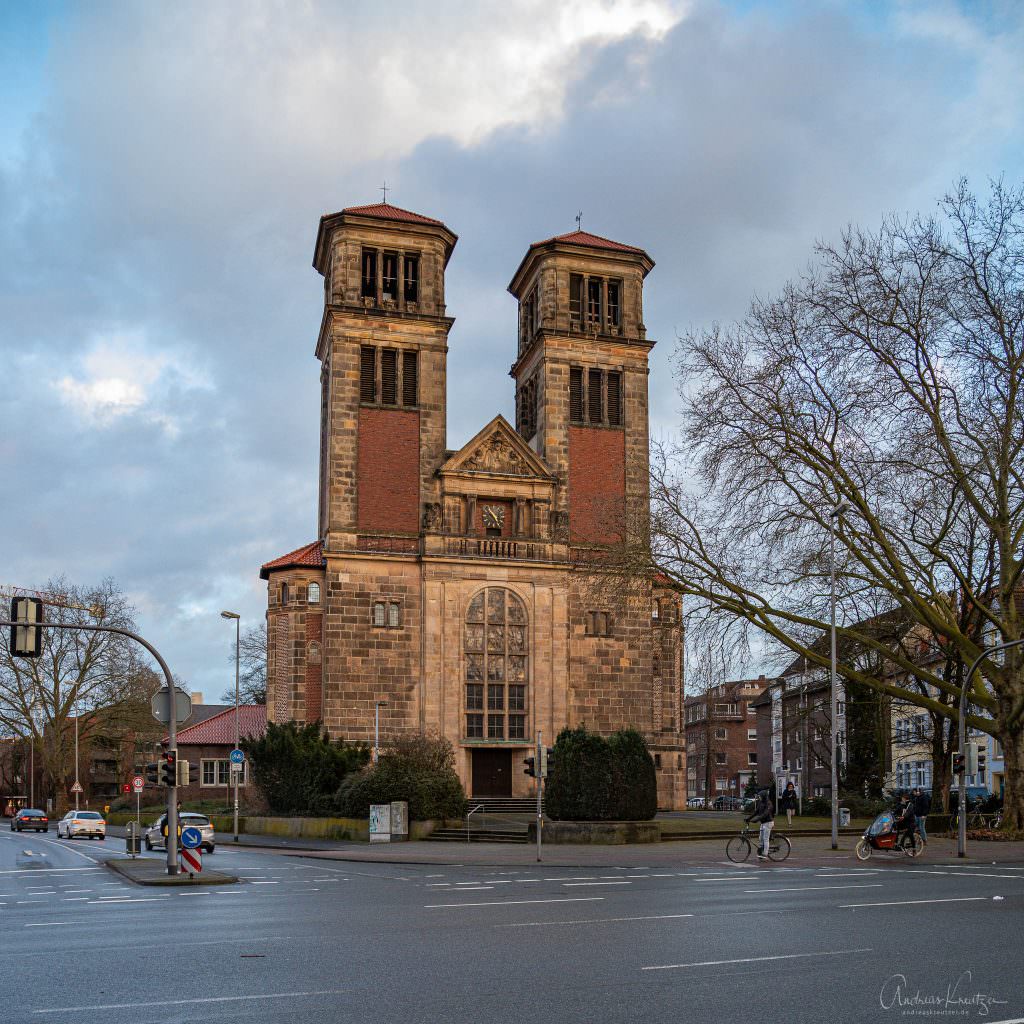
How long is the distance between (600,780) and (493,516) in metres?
20.3

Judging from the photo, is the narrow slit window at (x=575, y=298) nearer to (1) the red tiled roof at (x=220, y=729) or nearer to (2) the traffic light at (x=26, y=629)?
(1) the red tiled roof at (x=220, y=729)

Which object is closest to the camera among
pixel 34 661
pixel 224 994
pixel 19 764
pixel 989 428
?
pixel 224 994

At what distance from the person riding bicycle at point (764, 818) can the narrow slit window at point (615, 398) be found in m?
31.6

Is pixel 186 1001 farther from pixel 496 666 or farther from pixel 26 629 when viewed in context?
pixel 496 666

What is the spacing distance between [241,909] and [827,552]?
22109mm

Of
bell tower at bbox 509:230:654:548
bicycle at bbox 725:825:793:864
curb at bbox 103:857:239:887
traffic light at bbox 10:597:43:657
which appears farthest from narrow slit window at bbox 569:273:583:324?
curb at bbox 103:857:239:887

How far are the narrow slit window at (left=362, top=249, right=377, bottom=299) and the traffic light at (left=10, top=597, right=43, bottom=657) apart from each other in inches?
1347

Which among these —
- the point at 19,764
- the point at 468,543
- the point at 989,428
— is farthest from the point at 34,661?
the point at 989,428

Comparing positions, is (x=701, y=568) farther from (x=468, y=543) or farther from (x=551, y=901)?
(x=468, y=543)

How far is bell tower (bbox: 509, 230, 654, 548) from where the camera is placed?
2207 inches

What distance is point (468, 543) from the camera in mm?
53906

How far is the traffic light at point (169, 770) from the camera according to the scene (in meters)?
24.6

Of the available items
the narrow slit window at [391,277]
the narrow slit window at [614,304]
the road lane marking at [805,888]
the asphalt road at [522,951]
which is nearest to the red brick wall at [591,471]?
the narrow slit window at [614,304]

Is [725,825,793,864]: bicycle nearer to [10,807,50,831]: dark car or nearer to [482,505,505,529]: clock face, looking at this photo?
[482,505,505,529]: clock face
